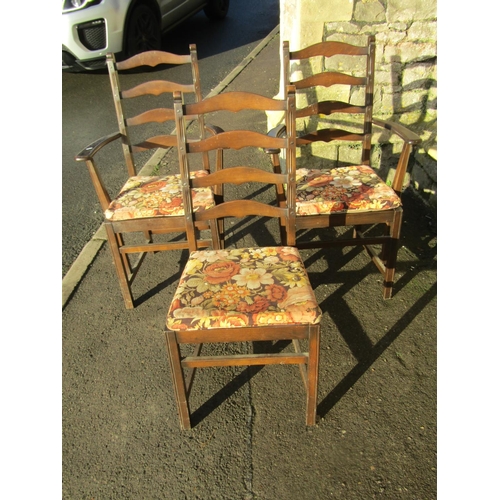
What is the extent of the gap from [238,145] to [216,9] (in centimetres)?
808

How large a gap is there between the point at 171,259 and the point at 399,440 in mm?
1789

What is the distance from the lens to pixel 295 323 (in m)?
1.61

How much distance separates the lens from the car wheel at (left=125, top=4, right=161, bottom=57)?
5.83 m

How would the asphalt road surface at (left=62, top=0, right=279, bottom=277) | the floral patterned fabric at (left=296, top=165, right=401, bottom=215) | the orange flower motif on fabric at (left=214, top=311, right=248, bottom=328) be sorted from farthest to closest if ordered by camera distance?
the asphalt road surface at (left=62, top=0, right=279, bottom=277), the floral patterned fabric at (left=296, top=165, right=401, bottom=215), the orange flower motif on fabric at (left=214, top=311, right=248, bottom=328)

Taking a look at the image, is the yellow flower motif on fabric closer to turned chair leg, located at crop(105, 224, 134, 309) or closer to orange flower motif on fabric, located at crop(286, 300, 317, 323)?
orange flower motif on fabric, located at crop(286, 300, 317, 323)

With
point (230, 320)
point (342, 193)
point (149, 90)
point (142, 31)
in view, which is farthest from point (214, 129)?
point (142, 31)

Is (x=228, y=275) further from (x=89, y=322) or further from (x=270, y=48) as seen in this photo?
(x=270, y=48)

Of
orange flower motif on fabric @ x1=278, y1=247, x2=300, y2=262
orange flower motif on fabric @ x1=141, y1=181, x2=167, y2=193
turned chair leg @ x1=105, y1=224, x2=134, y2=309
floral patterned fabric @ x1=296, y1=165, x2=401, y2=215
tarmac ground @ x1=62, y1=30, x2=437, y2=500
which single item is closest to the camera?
tarmac ground @ x1=62, y1=30, x2=437, y2=500

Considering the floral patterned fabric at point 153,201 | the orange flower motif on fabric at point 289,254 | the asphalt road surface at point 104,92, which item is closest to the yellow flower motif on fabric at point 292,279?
the orange flower motif on fabric at point 289,254

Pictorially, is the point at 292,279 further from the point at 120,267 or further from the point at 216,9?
the point at 216,9

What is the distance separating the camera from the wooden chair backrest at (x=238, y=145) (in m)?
1.80

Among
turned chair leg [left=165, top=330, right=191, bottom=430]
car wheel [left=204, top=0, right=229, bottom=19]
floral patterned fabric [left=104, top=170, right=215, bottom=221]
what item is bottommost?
turned chair leg [left=165, top=330, right=191, bottom=430]

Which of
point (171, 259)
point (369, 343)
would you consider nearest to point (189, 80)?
point (171, 259)

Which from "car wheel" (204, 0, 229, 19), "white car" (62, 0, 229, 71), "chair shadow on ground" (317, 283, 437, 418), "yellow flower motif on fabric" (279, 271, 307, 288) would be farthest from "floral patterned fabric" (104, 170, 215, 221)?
"car wheel" (204, 0, 229, 19)
